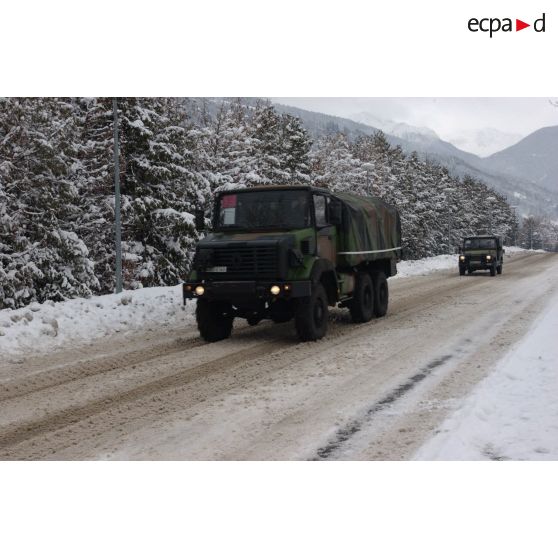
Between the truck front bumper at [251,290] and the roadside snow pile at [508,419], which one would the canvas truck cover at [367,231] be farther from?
the roadside snow pile at [508,419]

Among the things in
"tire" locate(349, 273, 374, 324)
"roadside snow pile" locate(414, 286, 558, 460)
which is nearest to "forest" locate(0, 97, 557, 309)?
"tire" locate(349, 273, 374, 324)

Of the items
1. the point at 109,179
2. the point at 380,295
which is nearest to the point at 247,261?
the point at 380,295

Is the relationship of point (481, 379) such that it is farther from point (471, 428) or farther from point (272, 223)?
point (272, 223)

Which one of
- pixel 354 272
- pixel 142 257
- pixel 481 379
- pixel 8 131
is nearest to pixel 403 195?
pixel 142 257

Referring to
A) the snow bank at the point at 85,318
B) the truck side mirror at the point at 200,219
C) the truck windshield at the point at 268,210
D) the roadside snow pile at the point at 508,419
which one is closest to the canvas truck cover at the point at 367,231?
A: the truck windshield at the point at 268,210

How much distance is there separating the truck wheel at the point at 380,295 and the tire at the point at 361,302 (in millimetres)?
534

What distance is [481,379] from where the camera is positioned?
7.36m

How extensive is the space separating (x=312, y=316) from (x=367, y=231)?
12.3ft

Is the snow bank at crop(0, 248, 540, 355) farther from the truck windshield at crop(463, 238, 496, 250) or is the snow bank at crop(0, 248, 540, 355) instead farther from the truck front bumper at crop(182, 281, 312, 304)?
the truck windshield at crop(463, 238, 496, 250)

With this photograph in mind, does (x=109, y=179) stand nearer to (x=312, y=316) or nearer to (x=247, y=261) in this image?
(x=247, y=261)

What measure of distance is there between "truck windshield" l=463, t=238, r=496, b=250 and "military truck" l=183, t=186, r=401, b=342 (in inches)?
742

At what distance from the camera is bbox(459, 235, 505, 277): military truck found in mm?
28375

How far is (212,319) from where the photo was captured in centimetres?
1055

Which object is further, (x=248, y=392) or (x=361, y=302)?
(x=361, y=302)
